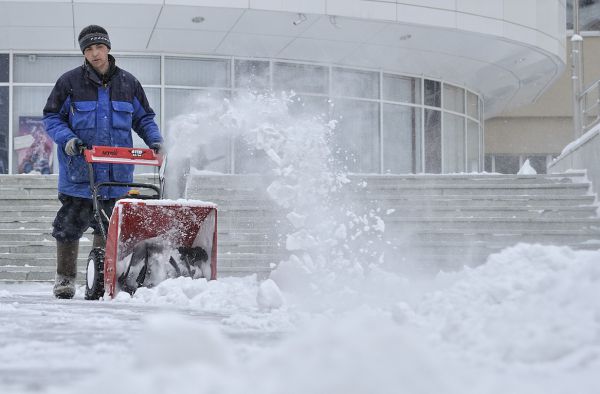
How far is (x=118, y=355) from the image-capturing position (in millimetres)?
2973

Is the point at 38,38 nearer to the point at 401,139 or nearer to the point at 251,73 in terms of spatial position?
the point at 251,73

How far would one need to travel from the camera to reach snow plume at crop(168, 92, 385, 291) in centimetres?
710

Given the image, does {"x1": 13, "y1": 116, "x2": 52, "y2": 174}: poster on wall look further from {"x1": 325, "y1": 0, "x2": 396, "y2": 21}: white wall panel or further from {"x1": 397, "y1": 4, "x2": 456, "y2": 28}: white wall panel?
{"x1": 397, "y1": 4, "x2": 456, "y2": 28}: white wall panel

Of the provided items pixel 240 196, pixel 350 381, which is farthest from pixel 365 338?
pixel 240 196

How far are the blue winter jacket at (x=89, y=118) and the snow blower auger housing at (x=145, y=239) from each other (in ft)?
0.83

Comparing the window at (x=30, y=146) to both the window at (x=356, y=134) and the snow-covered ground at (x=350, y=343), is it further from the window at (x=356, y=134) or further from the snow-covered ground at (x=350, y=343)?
the snow-covered ground at (x=350, y=343)

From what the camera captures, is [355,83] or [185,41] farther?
[355,83]

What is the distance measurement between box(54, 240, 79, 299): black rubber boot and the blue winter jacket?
16.2 inches

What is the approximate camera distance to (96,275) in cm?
602

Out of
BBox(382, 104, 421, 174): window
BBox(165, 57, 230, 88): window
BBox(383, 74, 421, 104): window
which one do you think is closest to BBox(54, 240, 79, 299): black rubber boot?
BBox(165, 57, 230, 88): window

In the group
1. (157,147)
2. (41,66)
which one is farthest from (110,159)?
(41,66)

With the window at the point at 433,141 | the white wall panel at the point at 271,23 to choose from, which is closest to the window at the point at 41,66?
the white wall panel at the point at 271,23

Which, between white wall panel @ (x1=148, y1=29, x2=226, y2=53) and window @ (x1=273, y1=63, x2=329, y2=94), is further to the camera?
window @ (x1=273, y1=63, x2=329, y2=94)

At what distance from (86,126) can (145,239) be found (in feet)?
3.24
